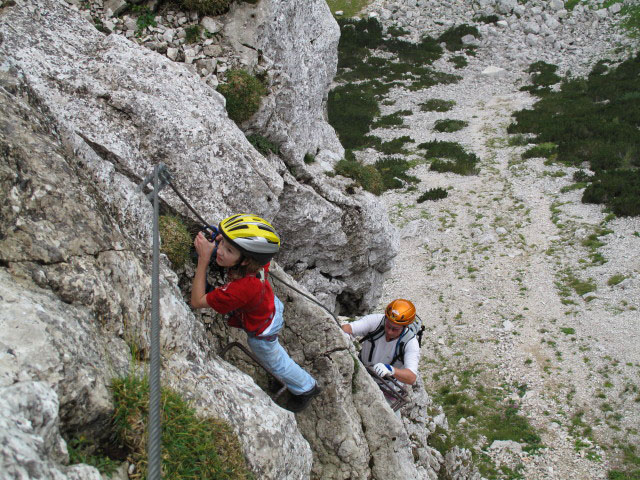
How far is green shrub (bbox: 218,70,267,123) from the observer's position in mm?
10125

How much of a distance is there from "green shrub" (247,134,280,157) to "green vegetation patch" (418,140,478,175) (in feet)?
73.3

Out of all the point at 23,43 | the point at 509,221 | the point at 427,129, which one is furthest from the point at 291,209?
the point at 427,129

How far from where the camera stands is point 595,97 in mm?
37781

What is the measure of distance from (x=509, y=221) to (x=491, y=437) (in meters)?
14.2

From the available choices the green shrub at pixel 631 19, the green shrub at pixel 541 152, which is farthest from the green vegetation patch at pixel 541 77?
the green shrub at pixel 541 152

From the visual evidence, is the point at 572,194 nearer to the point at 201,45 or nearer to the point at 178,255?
the point at 201,45

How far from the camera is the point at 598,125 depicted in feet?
108

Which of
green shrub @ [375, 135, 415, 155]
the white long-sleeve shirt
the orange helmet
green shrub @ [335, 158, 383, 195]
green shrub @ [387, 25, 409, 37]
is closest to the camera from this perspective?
the orange helmet

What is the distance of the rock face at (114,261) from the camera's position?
3.47m

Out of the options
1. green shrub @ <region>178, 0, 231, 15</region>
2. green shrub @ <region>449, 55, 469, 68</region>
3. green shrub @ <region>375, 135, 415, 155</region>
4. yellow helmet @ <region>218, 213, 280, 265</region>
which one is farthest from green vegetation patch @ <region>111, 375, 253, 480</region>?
green shrub @ <region>449, 55, 469, 68</region>

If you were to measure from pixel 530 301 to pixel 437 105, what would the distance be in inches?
981

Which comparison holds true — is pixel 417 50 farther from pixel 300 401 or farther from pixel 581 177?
pixel 300 401

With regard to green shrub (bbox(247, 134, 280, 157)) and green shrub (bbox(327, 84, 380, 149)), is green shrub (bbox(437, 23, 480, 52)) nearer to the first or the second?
green shrub (bbox(327, 84, 380, 149))

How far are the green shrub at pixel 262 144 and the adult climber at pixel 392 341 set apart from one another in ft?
14.8
